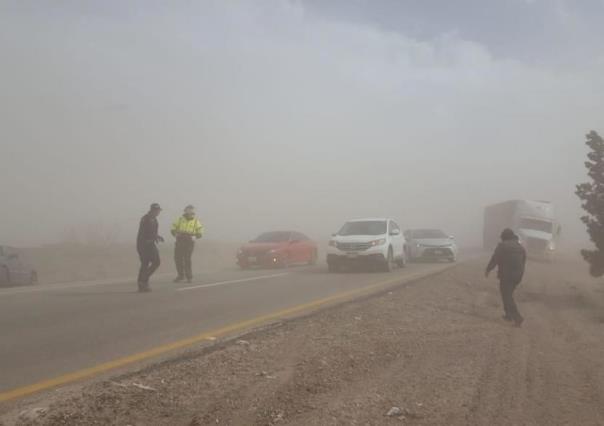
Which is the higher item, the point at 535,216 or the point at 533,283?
the point at 535,216

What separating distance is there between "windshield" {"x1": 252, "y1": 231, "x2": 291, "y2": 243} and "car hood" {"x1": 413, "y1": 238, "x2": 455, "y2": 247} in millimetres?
6654

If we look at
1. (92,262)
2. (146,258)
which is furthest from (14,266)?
(92,262)

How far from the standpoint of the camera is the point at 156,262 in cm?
1193

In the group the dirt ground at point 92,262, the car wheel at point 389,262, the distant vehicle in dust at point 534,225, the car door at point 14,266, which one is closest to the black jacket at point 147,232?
the car door at point 14,266

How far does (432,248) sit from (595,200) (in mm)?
13503

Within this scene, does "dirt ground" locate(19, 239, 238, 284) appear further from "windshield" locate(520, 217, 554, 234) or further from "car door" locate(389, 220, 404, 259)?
"windshield" locate(520, 217, 554, 234)

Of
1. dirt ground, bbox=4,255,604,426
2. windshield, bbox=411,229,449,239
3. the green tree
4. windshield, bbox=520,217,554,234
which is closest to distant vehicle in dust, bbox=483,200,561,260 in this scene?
windshield, bbox=520,217,554,234

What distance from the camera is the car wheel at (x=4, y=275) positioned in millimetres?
16219

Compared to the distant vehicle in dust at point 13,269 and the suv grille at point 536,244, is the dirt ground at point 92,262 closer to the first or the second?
the distant vehicle in dust at point 13,269

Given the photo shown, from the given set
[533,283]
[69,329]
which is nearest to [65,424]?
[69,329]

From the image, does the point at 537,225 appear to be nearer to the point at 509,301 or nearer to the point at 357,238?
the point at 357,238

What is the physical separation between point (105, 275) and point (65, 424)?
69.7 ft

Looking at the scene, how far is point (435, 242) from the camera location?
25250 mm

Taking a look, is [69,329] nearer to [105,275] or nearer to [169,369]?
[169,369]
